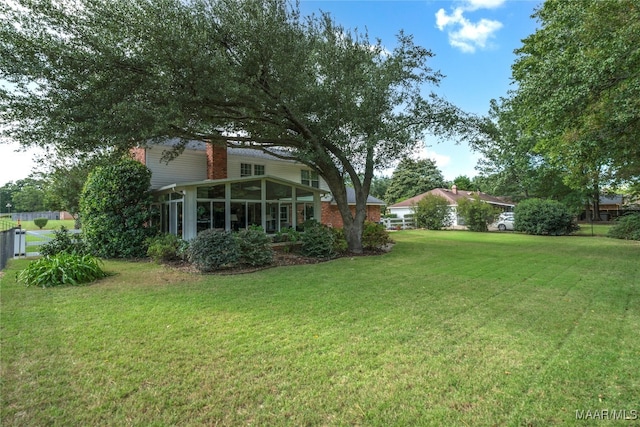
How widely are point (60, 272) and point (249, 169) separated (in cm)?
1164

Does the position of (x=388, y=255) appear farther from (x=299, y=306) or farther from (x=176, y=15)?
(x=176, y=15)

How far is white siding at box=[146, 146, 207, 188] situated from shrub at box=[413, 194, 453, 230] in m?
17.5

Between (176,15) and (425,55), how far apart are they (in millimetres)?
8175

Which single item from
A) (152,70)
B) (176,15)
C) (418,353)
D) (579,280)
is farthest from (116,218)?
(579,280)

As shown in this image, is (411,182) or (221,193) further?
(411,182)

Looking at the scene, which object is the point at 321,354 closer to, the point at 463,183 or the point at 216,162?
the point at 216,162

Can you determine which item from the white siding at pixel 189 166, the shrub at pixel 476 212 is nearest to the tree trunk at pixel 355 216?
the white siding at pixel 189 166

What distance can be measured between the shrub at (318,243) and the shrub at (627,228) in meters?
17.5

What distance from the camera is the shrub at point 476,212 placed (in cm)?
2450

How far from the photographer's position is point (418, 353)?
3582 millimetres

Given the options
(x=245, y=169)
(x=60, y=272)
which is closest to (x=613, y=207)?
(x=245, y=169)

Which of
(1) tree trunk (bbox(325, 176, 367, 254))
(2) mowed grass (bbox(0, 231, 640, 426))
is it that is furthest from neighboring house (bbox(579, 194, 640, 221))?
(2) mowed grass (bbox(0, 231, 640, 426))

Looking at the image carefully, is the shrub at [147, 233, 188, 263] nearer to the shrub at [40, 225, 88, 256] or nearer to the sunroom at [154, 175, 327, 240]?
the sunroom at [154, 175, 327, 240]

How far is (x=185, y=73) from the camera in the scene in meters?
7.85
